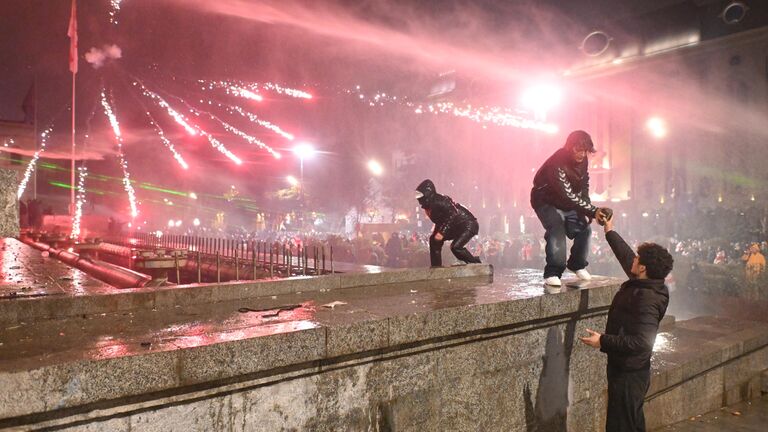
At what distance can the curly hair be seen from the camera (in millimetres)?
3957

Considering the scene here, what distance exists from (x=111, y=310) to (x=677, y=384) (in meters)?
6.65

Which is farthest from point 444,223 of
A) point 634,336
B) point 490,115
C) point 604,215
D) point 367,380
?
point 490,115

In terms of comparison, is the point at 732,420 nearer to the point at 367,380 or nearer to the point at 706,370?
the point at 706,370

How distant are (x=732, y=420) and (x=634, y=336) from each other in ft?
14.1

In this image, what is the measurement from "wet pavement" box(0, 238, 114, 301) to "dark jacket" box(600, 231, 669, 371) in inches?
169

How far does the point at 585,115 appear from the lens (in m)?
47.7

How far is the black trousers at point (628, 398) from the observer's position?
4008mm

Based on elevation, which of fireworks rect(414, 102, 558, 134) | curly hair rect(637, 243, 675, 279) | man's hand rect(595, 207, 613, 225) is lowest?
curly hair rect(637, 243, 675, 279)

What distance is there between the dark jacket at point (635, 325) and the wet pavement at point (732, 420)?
290 centimetres

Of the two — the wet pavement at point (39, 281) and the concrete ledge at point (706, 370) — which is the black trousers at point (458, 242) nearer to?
the concrete ledge at point (706, 370)

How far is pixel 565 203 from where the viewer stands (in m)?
5.54

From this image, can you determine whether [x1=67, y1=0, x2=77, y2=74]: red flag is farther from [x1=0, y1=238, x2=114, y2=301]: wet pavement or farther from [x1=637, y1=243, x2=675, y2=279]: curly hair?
[x1=637, y1=243, x2=675, y2=279]: curly hair

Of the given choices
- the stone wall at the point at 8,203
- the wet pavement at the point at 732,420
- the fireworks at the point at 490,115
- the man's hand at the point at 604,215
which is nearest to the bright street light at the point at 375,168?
the fireworks at the point at 490,115

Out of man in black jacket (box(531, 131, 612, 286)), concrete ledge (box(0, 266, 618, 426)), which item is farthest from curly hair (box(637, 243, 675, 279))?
man in black jacket (box(531, 131, 612, 286))
